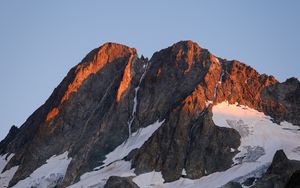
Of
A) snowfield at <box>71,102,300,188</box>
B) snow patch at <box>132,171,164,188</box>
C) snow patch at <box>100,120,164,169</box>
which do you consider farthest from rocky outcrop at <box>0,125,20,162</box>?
snow patch at <box>132,171,164,188</box>

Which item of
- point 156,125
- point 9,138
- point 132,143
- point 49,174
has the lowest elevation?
point 49,174

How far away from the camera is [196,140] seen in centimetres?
13275

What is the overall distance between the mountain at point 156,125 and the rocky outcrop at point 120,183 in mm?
270

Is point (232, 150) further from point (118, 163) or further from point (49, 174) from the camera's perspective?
point (49, 174)

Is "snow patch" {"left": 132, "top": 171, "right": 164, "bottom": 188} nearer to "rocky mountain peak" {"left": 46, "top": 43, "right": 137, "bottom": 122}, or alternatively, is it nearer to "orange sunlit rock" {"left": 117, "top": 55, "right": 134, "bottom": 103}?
"orange sunlit rock" {"left": 117, "top": 55, "right": 134, "bottom": 103}

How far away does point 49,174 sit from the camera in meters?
140

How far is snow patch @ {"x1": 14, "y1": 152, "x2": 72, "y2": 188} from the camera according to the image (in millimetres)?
137125

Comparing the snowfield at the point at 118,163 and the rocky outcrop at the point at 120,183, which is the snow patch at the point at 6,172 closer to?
the snowfield at the point at 118,163

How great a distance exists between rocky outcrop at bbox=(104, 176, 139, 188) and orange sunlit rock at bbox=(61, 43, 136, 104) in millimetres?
54636

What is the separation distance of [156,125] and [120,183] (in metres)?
34.5

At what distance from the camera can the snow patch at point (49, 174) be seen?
137125 millimetres

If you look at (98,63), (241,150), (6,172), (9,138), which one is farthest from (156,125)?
(9,138)

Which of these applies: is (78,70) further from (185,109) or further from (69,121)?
(185,109)

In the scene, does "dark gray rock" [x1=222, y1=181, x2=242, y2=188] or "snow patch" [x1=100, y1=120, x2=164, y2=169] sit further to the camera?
"snow patch" [x1=100, y1=120, x2=164, y2=169]
